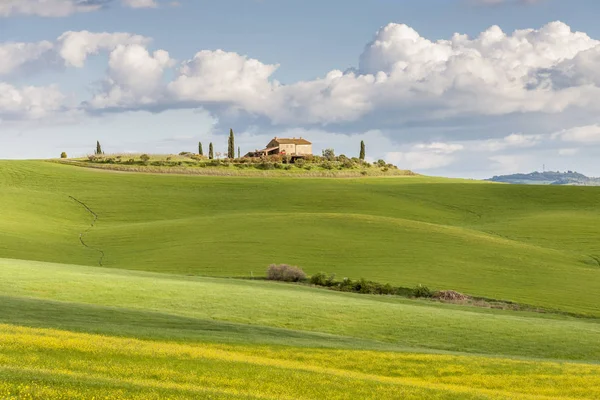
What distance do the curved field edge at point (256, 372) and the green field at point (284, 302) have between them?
0.08 metres

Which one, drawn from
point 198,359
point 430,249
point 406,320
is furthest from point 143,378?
point 430,249

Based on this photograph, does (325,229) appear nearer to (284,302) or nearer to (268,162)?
(284,302)

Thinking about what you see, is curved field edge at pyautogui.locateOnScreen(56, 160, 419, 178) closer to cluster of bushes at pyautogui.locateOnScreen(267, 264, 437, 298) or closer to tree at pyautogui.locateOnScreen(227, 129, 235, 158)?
tree at pyautogui.locateOnScreen(227, 129, 235, 158)

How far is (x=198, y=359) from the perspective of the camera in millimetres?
17984

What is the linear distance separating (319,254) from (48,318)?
32.4 meters

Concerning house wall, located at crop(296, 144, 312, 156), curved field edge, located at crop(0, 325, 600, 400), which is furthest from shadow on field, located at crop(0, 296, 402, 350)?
house wall, located at crop(296, 144, 312, 156)

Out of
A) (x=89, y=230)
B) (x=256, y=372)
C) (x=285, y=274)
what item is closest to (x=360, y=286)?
(x=285, y=274)

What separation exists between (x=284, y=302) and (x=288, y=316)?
2769 mm

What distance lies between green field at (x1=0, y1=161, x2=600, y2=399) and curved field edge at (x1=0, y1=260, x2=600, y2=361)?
0.46 feet

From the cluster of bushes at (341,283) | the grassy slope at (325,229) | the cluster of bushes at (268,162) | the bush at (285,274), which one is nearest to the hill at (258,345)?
the cluster of bushes at (341,283)

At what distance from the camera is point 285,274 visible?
151 ft

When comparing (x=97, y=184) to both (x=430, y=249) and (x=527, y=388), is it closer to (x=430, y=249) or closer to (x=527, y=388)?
(x=430, y=249)

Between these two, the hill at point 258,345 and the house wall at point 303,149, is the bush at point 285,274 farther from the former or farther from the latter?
the house wall at point 303,149

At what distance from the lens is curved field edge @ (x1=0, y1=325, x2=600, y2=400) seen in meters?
13.8
